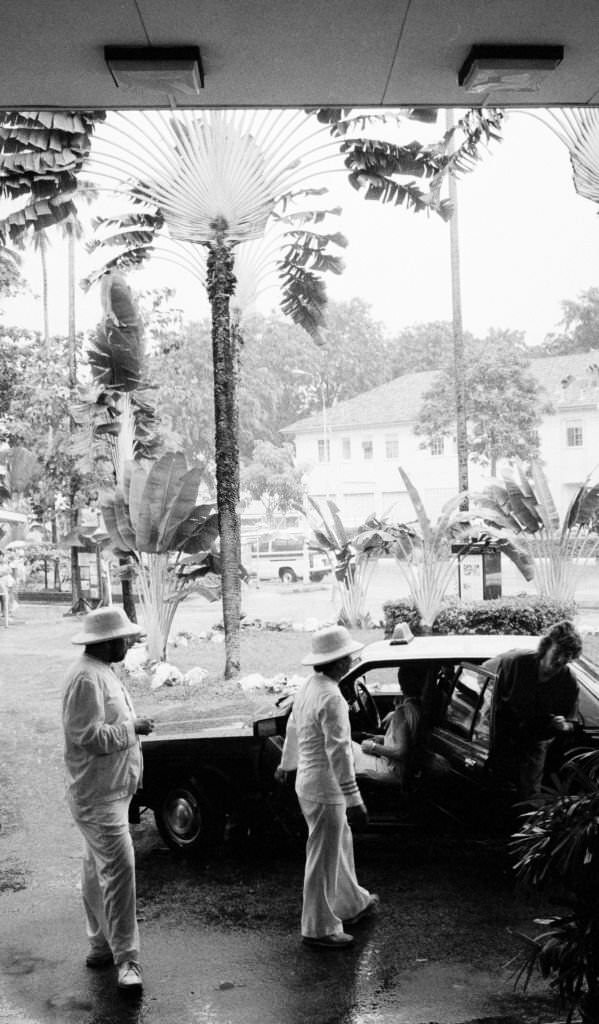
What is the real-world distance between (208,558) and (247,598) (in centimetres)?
813

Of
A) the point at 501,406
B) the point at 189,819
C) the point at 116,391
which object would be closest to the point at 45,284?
the point at 116,391

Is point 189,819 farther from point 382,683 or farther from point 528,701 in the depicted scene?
point 528,701

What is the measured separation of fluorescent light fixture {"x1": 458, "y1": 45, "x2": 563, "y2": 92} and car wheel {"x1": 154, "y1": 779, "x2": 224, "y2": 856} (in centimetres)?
420

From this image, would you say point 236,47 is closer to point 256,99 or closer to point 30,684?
point 256,99

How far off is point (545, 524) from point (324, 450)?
33.2 ft

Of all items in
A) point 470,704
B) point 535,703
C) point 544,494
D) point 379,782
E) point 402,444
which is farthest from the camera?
point 402,444

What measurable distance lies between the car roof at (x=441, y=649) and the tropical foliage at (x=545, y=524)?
7.66 meters

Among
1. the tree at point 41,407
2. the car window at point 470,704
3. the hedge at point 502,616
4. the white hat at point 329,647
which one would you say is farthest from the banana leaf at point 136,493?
the white hat at point 329,647

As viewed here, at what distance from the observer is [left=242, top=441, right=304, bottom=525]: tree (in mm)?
20328

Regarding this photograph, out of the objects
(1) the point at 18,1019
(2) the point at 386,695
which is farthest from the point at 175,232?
(1) the point at 18,1019

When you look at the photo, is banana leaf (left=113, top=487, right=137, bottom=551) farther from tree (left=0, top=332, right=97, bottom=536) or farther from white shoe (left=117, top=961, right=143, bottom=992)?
white shoe (left=117, top=961, right=143, bottom=992)

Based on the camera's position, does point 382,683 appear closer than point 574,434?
Yes

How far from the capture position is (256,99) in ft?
15.2

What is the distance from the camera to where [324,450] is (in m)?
23.6
